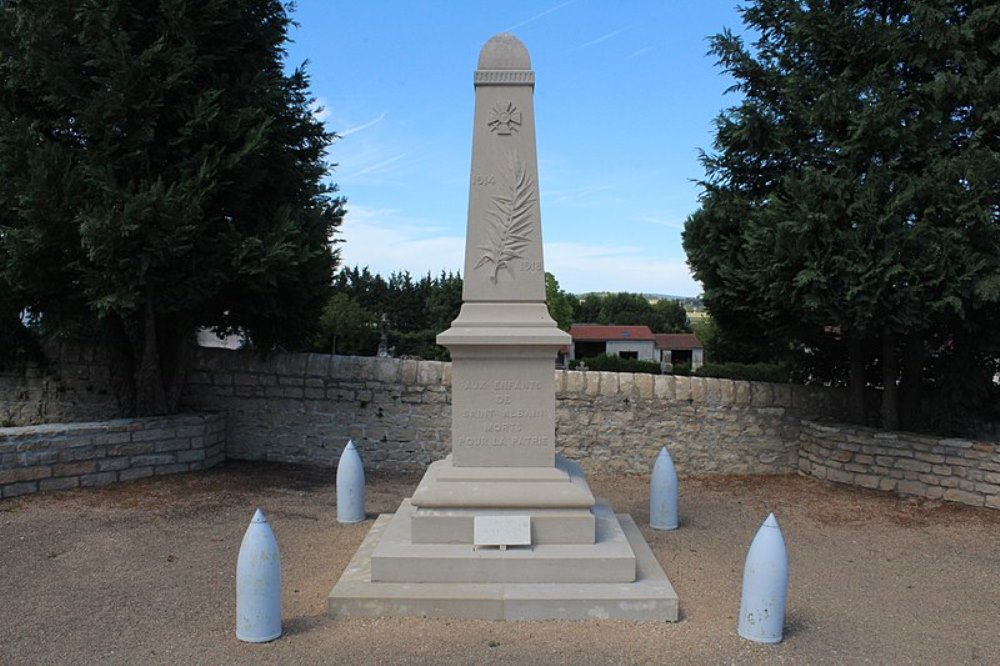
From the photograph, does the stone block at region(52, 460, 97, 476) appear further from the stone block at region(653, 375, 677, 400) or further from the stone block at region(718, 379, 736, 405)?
the stone block at region(718, 379, 736, 405)

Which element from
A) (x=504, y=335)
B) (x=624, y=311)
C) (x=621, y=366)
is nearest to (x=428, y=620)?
(x=504, y=335)

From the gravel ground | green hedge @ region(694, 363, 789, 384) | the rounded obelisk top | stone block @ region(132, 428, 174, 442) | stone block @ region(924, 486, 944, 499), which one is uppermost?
the rounded obelisk top

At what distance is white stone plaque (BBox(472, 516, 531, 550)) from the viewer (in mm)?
4672

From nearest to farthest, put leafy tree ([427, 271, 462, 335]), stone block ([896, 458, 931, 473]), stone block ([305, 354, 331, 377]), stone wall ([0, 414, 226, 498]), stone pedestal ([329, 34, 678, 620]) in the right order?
stone pedestal ([329, 34, 678, 620])
stone wall ([0, 414, 226, 498])
stone block ([896, 458, 931, 473])
stone block ([305, 354, 331, 377])
leafy tree ([427, 271, 462, 335])

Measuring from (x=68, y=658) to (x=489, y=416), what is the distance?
287cm

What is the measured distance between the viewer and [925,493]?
8.04 meters

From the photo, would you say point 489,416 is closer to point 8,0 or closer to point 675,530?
point 675,530

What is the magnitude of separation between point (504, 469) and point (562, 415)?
4428mm

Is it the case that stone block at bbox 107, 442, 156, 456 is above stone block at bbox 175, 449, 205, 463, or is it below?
above

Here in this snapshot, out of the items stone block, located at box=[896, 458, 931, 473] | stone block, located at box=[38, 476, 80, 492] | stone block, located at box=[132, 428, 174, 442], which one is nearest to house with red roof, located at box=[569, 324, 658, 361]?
stone block, located at box=[896, 458, 931, 473]

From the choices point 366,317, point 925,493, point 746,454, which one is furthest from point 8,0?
point 366,317

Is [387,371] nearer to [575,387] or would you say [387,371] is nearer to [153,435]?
[575,387]

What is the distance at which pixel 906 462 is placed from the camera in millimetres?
8195

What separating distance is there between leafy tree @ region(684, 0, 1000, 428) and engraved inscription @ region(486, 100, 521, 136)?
12.5 ft
